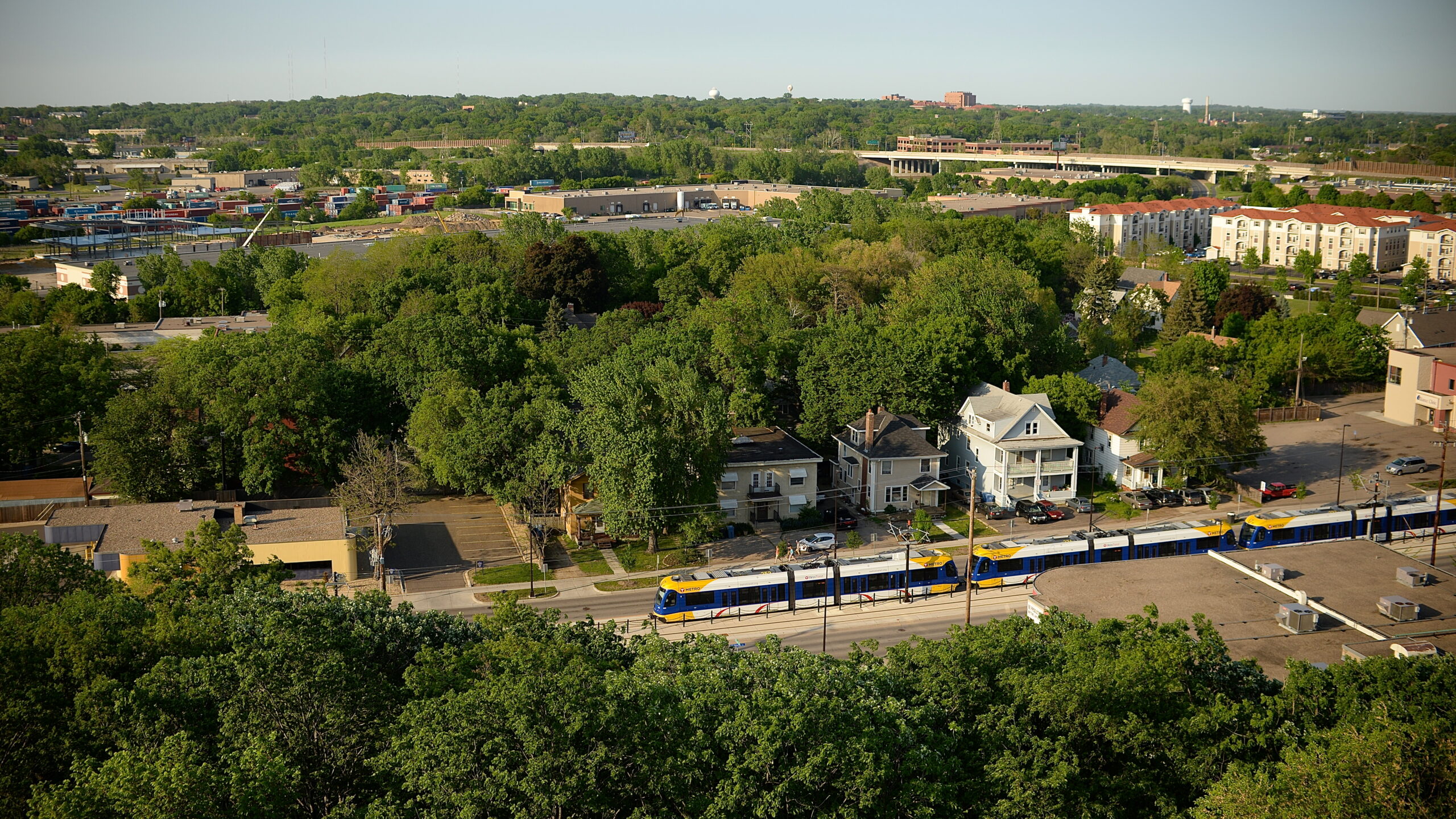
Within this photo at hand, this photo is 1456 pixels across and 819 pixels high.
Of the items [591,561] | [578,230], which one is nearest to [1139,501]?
[591,561]

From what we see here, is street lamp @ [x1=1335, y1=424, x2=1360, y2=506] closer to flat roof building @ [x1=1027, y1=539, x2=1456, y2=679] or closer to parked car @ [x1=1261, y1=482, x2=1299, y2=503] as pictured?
parked car @ [x1=1261, y1=482, x2=1299, y2=503]

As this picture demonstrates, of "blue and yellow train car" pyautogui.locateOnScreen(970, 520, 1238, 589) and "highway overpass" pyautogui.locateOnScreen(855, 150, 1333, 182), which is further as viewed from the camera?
"highway overpass" pyautogui.locateOnScreen(855, 150, 1333, 182)

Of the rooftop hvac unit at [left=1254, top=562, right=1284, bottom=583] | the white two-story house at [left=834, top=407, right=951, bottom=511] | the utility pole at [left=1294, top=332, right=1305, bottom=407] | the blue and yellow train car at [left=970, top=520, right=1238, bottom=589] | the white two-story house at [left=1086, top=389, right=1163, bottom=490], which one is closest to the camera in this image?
the rooftop hvac unit at [left=1254, top=562, right=1284, bottom=583]

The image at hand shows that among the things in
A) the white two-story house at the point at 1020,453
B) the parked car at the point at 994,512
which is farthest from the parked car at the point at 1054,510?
the parked car at the point at 994,512

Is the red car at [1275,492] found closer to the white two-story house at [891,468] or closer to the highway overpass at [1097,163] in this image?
the white two-story house at [891,468]

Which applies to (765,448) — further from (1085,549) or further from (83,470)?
(83,470)

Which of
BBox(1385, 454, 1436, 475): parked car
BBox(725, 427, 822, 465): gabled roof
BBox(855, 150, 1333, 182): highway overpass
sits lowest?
BBox(1385, 454, 1436, 475): parked car

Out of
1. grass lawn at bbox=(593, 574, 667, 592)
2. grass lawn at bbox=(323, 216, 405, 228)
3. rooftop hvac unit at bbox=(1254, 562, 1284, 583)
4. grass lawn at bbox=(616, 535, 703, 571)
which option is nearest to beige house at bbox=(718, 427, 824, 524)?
grass lawn at bbox=(616, 535, 703, 571)

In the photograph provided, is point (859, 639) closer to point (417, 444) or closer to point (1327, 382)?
point (417, 444)
